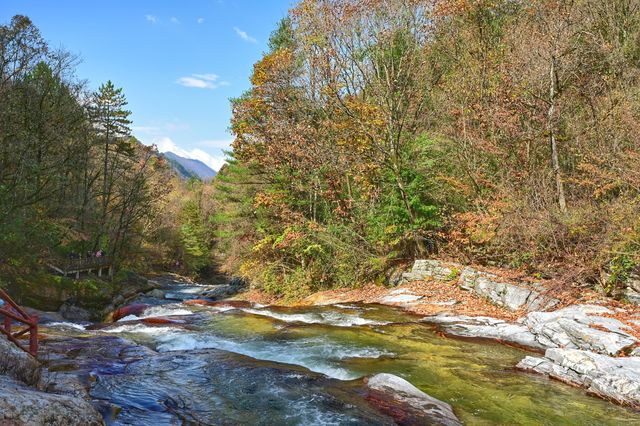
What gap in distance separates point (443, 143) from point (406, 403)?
1413 centimetres

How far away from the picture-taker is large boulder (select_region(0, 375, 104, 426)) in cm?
373

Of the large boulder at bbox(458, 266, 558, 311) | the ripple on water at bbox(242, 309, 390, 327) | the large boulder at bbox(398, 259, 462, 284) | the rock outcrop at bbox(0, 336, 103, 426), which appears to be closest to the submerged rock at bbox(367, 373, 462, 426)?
the rock outcrop at bbox(0, 336, 103, 426)

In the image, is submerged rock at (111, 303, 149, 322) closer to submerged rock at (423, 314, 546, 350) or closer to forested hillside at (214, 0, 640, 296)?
forested hillside at (214, 0, 640, 296)

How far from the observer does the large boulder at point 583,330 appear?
332 inches

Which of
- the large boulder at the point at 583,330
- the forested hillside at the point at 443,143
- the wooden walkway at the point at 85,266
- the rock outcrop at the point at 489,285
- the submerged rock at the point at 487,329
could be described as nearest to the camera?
the large boulder at the point at 583,330

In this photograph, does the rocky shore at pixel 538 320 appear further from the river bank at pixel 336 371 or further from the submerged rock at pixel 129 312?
the submerged rock at pixel 129 312

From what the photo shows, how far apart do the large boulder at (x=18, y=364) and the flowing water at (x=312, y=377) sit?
1.00 meters

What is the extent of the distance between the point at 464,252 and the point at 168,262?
41.8 meters

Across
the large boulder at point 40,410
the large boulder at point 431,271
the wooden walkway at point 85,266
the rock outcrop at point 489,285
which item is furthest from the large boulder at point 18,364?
the wooden walkway at point 85,266

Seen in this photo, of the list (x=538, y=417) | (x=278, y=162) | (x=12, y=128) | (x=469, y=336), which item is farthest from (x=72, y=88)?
(x=538, y=417)

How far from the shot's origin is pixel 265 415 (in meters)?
6.04

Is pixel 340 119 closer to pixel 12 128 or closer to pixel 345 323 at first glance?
pixel 345 323

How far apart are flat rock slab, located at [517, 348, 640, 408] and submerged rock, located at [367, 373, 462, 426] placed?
2.85 metres

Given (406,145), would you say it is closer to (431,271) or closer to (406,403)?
(431,271)
